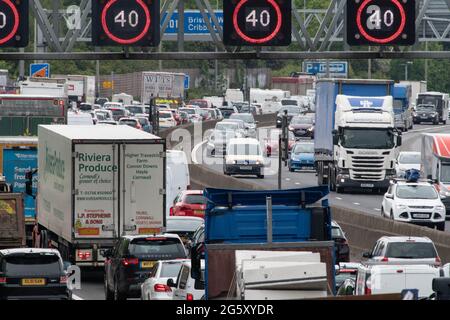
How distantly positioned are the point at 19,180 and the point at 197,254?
20.1m

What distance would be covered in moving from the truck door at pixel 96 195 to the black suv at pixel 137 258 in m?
3.58

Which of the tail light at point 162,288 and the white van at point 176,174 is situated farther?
the white van at point 176,174

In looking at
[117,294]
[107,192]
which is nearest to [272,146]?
[107,192]

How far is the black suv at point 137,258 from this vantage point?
2847cm

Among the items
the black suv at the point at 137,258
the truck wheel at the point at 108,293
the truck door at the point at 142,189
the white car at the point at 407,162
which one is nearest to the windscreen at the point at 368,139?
the white car at the point at 407,162

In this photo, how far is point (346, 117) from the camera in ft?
179

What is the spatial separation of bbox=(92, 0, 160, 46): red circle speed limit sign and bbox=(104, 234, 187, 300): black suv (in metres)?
3.56

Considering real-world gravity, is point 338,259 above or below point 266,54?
below

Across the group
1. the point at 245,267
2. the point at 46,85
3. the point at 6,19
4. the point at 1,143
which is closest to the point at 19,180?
the point at 1,143

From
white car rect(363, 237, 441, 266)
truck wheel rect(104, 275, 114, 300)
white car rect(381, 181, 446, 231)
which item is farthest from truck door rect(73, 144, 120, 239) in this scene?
white car rect(381, 181, 446, 231)

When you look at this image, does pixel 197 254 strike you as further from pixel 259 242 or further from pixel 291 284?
pixel 291 284

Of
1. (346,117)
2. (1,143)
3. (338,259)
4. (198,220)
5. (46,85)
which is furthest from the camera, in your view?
(46,85)

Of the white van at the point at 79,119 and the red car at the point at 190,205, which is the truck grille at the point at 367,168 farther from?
the red car at the point at 190,205

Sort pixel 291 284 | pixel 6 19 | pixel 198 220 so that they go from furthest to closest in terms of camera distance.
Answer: pixel 198 220 < pixel 6 19 < pixel 291 284
